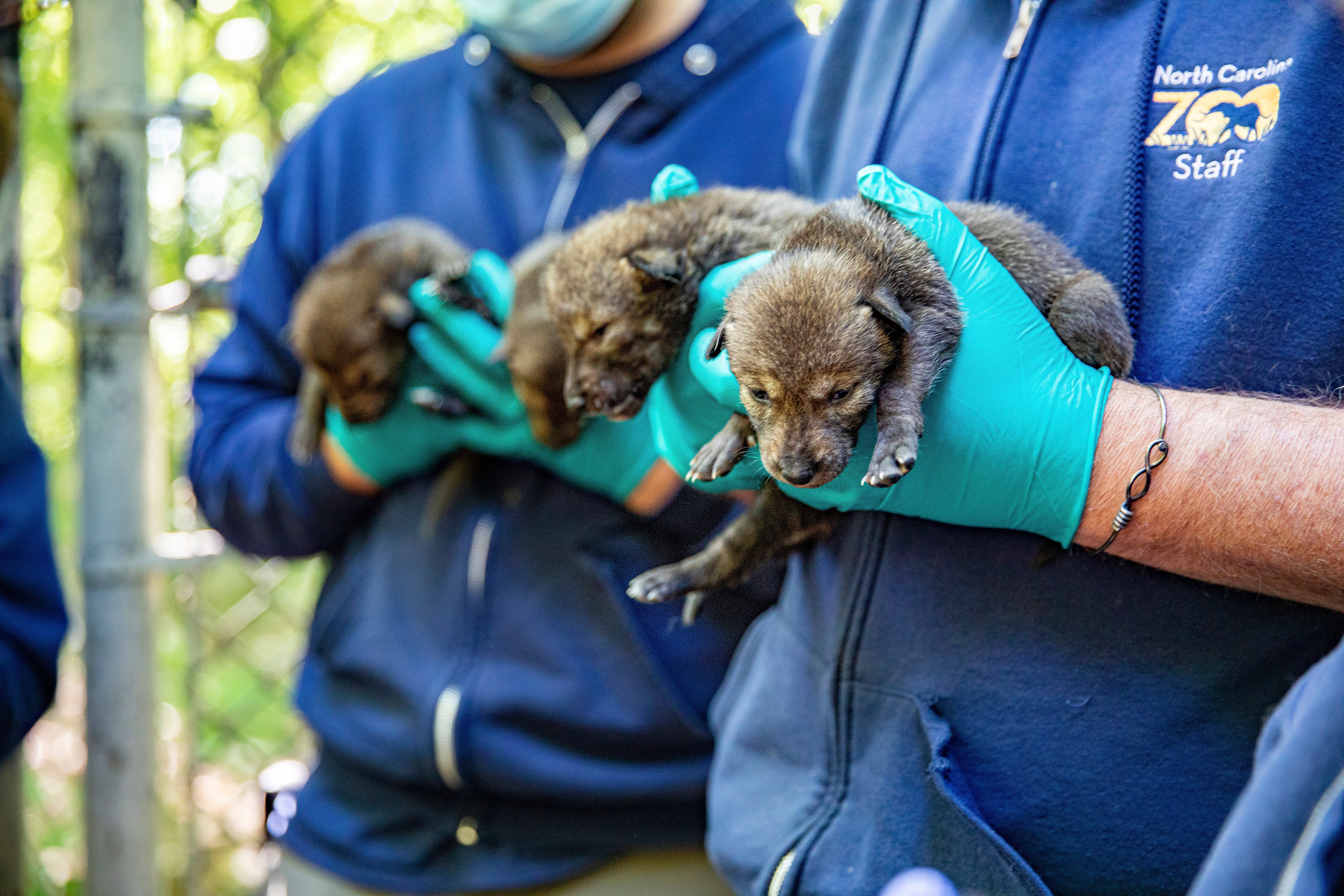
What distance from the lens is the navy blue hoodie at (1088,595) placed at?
4.48 ft

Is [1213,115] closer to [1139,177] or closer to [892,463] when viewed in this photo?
[1139,177]

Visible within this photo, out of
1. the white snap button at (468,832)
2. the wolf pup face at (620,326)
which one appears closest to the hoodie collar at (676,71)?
the wolf pup face at (620,326)

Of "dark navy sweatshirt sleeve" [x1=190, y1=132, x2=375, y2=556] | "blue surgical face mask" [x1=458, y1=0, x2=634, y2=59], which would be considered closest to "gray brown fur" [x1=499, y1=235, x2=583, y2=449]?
"blue surgical face mask" [x1=458, y1=0, x2=634, y2=59]

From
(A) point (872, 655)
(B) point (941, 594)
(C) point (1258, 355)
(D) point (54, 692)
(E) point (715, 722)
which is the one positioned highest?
(C) point (1258, 355)

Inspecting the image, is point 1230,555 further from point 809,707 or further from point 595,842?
point 595,842

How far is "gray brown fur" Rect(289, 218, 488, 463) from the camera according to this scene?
2.61 m

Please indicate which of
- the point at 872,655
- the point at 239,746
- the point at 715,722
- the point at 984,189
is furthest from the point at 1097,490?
the point at 239,746

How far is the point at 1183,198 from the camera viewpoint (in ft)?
4.77

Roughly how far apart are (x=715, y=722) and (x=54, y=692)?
1.92 meters

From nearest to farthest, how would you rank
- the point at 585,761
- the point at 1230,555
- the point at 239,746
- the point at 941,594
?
the point at 1230,555 < the point at 941,594 < the point at 585,761 < the point at 239,746

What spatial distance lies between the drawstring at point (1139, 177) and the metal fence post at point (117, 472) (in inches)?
108

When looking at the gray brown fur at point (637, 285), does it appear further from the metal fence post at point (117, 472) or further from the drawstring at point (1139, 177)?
the metal fence post at point (117, 472)

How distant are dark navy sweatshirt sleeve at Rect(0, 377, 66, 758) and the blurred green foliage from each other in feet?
1.34

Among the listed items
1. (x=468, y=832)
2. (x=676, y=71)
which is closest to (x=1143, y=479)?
(x=676, y=71)
